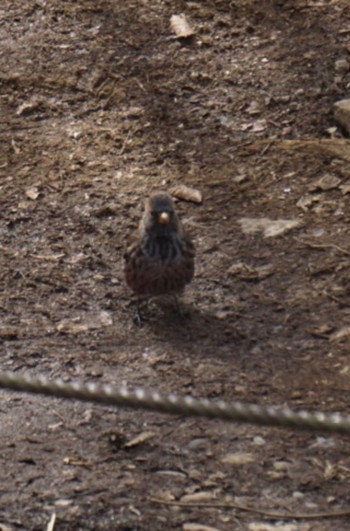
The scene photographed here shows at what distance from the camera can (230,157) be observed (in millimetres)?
7359

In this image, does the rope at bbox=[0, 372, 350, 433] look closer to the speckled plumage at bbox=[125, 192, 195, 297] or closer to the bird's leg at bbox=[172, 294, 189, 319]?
the speckled plumage at bbox=[125, 192, 195, 297]

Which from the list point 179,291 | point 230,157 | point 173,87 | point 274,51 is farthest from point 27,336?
point 274,51

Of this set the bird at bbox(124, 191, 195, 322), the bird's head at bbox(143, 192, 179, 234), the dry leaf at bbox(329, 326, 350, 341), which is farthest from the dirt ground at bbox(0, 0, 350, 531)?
the bird's head at bbox(143, 192, 179, 234)

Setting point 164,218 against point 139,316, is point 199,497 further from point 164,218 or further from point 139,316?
point 164,218

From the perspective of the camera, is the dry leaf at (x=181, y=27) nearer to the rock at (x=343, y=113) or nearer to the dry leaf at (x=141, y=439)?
the rock at (x=343, y=113)

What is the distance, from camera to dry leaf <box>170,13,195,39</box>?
846 cm

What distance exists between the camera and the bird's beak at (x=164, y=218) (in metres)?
6.07

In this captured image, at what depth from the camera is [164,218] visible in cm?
607

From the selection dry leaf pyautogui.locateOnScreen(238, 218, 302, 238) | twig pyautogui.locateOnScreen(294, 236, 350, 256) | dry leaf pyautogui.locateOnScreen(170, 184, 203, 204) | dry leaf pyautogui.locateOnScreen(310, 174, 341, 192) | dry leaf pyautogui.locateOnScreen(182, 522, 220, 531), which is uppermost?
dry leaf pyautogui.locateOnScreen(182, 522, 220, 531)

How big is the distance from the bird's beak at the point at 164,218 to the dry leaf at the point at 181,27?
2.68 meters

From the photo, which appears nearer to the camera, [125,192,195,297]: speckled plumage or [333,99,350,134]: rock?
[125,192,195,297]: speckled plumage

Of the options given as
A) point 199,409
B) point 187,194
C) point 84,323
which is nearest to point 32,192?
point 187,194

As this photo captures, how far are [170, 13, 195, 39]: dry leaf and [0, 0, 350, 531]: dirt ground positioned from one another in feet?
0.16

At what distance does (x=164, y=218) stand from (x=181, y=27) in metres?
2.83
